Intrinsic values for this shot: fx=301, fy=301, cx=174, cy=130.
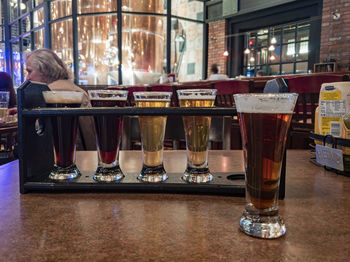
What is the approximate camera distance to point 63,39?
8094 millimetres

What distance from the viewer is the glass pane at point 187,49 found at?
28.5 ft

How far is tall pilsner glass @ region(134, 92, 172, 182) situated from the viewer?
2.08ft

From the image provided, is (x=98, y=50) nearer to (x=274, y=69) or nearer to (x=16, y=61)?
(x=16, y=61)

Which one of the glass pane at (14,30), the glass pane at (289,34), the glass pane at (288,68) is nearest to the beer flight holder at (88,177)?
the glass pane at (288,68)

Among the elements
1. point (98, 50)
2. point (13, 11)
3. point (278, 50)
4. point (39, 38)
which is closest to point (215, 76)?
point (278, 50)

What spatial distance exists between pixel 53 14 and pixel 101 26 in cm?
136

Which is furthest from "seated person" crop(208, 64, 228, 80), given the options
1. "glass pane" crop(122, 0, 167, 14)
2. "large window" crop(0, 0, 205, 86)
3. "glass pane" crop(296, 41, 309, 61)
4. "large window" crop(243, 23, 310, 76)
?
"glass pane" crop(122, 0, 167, 14)

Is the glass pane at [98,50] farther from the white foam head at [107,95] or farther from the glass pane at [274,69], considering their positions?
the white foam head at [107,95]

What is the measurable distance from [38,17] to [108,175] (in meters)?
9.51

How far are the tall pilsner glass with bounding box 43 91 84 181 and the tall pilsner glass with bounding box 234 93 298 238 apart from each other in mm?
397

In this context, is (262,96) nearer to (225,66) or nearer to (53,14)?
(225,66)

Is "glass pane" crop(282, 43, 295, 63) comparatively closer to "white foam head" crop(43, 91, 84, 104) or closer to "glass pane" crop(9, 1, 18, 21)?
"white foam head" crop(43, 91, 84, 104)

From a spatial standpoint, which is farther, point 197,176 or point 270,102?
point 197,176

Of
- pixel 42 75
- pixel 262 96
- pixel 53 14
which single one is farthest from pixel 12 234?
pixel 53 14
